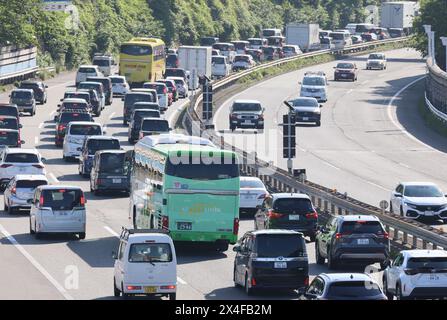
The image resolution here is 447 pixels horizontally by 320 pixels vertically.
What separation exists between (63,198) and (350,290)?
17608mm

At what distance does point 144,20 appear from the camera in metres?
140

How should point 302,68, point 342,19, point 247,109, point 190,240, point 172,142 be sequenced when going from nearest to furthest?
point 190,240 < point 172,142 < point 247,109 < point 302,68 < point 342,19

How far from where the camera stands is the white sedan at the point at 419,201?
154ft

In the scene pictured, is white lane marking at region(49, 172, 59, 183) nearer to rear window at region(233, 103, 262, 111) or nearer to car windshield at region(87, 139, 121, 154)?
car windshield at region(87, 139, 121, 154)

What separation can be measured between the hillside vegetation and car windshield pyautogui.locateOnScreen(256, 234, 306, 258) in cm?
7456

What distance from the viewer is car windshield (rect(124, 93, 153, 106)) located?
81.8m

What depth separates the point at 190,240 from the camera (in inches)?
1591

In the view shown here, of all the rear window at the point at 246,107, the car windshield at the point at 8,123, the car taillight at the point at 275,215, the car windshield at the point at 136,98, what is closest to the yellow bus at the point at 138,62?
the car windshield at the point at 136,98

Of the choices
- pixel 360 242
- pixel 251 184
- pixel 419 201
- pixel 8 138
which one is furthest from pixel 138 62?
pixel 360 242

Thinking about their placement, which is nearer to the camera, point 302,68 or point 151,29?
point 302,68

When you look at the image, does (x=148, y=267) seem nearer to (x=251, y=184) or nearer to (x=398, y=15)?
(x=251, y=184)

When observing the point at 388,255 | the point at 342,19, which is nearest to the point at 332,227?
the point at 388,255

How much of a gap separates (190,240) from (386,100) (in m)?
64.7

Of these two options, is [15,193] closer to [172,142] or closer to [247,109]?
[172,142]
